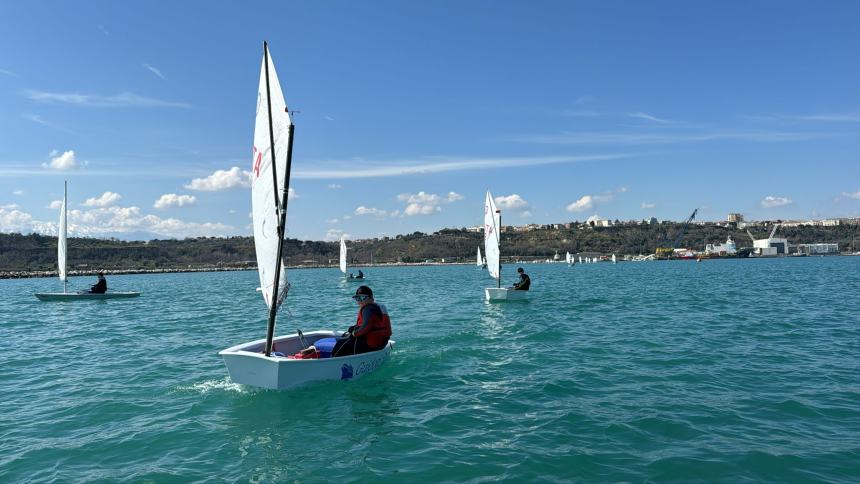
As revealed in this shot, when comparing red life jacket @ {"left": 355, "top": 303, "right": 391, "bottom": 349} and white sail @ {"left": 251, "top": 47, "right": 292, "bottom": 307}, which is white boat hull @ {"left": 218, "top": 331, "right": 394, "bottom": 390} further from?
white sail @ {"left": 251, "top": 47, "right": 292, "bottom": 307}

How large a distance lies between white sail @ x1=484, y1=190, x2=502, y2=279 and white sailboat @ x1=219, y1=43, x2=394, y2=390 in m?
24.6

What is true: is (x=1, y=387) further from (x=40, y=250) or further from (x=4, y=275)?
(x=40, y=250)

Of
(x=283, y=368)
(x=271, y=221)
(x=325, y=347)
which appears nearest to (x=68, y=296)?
(x=325, y=347)

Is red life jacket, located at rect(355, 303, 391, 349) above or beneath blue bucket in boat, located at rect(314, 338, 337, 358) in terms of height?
above

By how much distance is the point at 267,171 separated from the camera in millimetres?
11680

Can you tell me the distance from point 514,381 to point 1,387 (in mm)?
13889

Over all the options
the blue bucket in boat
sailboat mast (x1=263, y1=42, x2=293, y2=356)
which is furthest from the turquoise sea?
sailboat mast (x1=263, y1=42, x2=293, y2=356)

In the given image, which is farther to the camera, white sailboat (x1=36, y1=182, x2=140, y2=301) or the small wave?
white sailboat (x1=36, y1=182, x2=140, y2=301)

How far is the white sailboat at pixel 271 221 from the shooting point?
11391 millimetres

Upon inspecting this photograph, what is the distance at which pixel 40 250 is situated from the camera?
162750mm

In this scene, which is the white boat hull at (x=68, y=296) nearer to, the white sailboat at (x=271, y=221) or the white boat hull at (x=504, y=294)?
the white boat hull at (x=504, y=294)

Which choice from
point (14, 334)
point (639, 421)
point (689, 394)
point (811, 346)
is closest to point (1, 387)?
point (14, 334)

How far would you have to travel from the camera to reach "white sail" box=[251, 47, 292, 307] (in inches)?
446

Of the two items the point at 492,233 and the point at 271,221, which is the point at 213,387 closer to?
the point at 271,221
